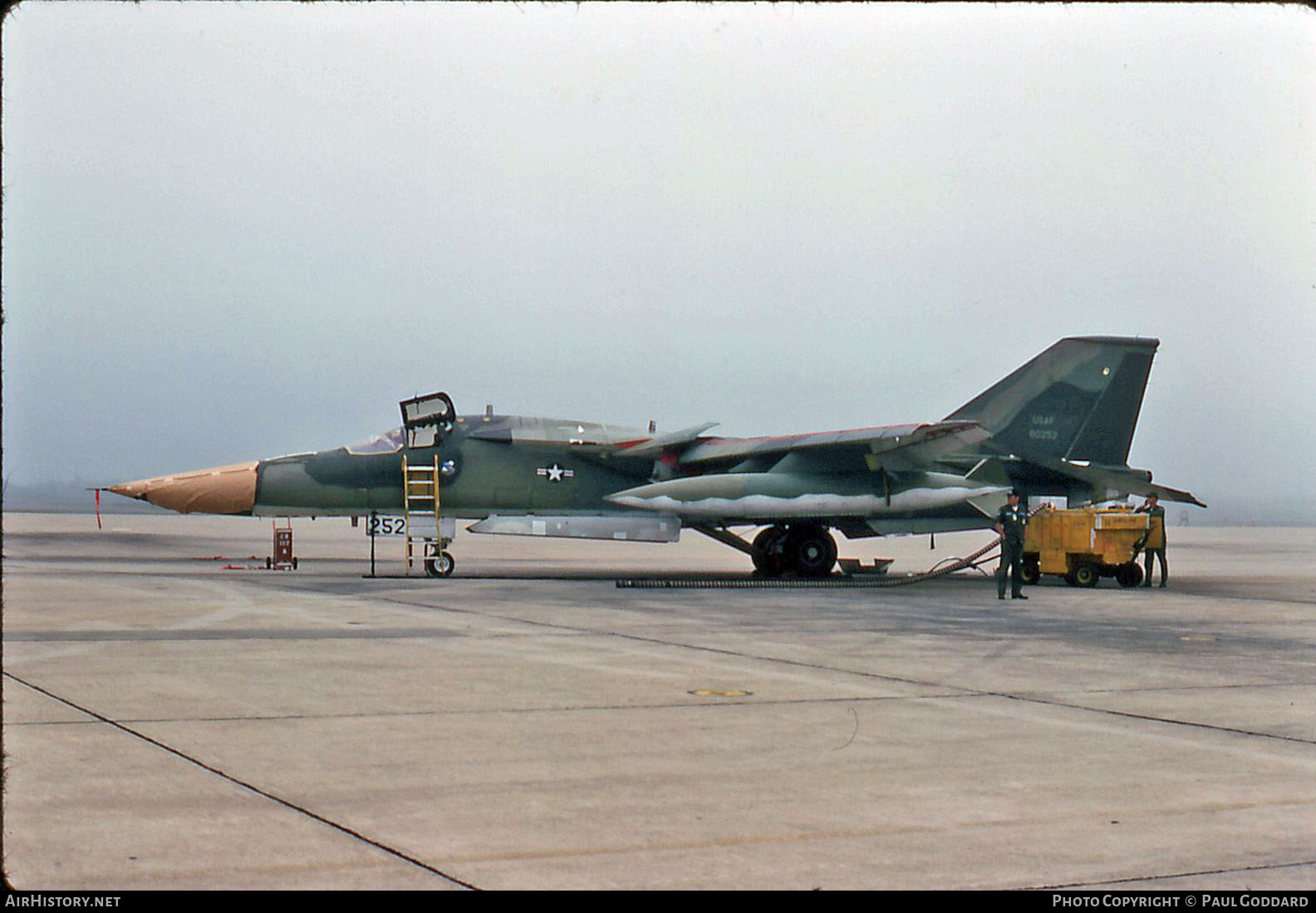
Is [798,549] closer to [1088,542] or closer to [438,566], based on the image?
[1088,542]

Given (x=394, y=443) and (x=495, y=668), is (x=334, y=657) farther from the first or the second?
(x=394, y=443)

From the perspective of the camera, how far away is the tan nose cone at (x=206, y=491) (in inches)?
822

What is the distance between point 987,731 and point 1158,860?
2557 millimetres

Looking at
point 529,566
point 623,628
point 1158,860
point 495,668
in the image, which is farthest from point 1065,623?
point 529,566

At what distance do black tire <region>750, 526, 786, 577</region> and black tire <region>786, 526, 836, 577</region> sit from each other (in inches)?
5.9

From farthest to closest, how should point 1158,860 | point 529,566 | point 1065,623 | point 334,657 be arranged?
point 529,566 → point 1065,623 → point 334,657 → point 1158,860

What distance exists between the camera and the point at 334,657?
9.82m

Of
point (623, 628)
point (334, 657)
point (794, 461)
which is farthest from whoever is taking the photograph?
point (794, 461)

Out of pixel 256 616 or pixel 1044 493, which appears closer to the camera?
pixel 256 616

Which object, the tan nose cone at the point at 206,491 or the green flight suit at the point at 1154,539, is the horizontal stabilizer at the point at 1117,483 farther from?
the tan nose cone at the point at 206,491

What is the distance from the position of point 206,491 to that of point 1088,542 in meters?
13.6

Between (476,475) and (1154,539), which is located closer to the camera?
(1154,539)

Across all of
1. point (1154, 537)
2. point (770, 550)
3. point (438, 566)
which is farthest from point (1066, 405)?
point (438, 566)

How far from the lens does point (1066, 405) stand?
22719mm
